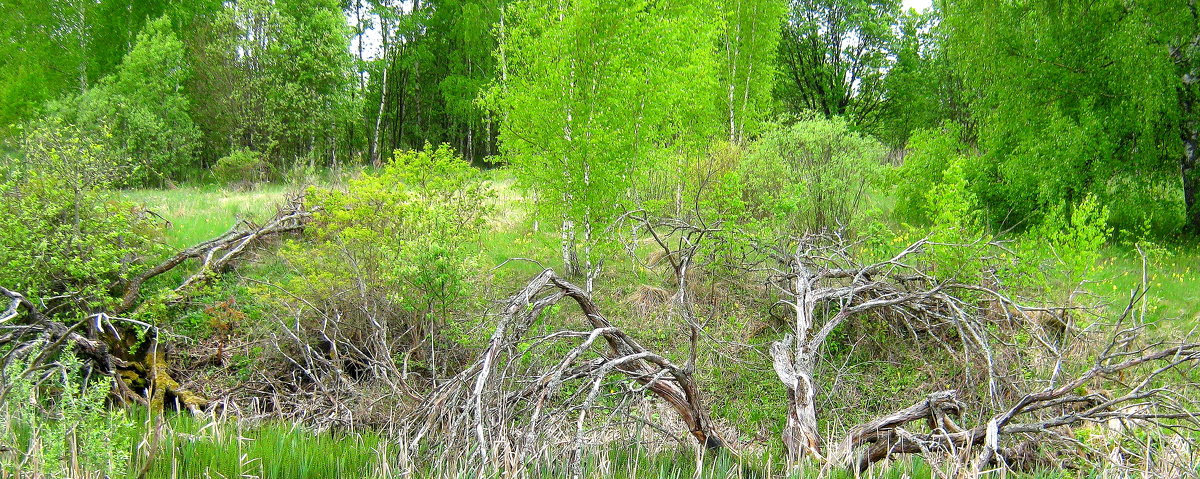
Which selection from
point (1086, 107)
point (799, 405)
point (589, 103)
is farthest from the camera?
point (1086, 107)

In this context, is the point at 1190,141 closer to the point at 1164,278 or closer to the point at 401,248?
the point at 1164,278

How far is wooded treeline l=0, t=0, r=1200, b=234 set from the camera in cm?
1157

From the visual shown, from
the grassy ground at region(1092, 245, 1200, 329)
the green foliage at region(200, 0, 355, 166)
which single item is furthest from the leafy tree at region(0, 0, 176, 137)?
the grassy ground at region(1092, 245, 1200, 329)

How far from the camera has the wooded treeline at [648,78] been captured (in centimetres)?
1157

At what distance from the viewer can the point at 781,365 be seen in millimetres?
4188

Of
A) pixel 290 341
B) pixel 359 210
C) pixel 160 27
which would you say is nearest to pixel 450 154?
pixel 359 210

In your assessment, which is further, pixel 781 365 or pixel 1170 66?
pixel 1170 66

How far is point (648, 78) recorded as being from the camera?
11047mm

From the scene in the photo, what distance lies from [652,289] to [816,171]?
166 inches

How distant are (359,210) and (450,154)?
2465mm

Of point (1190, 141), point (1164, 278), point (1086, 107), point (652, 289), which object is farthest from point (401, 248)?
point (1190, 141)

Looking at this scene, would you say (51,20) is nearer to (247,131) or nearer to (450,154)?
(247,131)

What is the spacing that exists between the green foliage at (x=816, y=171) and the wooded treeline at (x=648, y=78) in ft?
6.21

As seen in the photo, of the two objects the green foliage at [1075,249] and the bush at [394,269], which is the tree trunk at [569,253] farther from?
the green foliage at [1075,249]
